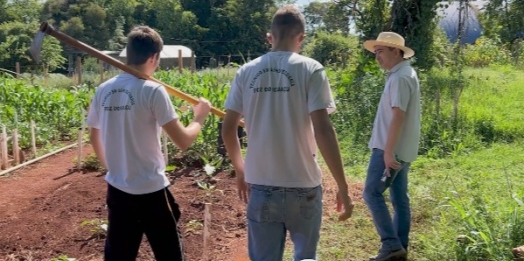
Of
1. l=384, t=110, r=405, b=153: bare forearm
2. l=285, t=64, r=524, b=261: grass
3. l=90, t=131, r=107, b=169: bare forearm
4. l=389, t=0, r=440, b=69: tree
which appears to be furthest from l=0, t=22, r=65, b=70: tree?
l=384, t=110, r=405, b=153: bare forearm

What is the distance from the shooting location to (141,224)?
348 centimetres

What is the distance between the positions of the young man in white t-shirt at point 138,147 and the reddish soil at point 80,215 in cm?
137

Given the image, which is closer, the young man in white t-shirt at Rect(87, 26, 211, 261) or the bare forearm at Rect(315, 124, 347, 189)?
the bare forearm at Rect(315, 124, 347, 189)

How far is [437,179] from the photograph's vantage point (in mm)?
6789

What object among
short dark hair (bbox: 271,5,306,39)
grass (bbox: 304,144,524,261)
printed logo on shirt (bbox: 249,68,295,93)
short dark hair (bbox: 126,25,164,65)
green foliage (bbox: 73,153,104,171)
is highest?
short dark hair (bbox: 271,5,306,39)

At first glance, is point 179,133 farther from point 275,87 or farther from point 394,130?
point 394,130

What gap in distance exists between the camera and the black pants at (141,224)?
11.2 ft

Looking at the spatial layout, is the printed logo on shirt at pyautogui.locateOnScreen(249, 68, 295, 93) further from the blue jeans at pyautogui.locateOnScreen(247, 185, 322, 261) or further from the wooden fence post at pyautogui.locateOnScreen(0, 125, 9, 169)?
the wooden fence post at pyautogui.locateOnScreen(0, 125, 9, 169)

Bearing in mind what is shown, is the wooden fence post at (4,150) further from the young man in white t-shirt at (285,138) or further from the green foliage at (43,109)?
the young man in white t-shirt at (285,138)

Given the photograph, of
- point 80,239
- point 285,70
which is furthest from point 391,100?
point 80,239

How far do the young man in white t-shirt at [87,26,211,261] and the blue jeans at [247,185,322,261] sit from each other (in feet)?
2.05

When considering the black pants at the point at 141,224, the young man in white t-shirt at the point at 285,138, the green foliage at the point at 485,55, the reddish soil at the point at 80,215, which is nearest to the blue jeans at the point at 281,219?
the young man in white t-shirt at the point at 285,138

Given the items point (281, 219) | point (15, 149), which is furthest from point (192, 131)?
point (15, 149)

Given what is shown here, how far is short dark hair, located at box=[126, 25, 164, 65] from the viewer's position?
326 cm
